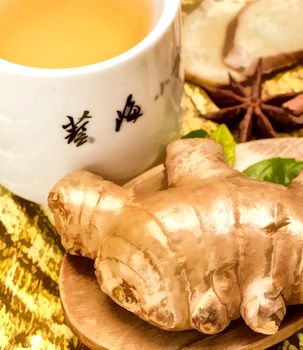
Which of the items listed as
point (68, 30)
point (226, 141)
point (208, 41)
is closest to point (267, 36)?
point (208, 41)

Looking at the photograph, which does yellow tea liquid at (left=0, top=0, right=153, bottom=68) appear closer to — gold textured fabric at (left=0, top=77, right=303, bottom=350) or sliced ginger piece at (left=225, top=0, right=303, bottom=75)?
gold textured fabric at (left=0, top=77, right=303, bottom=350)

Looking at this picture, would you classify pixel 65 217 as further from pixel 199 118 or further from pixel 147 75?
pixel 199 118

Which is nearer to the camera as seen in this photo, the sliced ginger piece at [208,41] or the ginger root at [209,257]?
the ginger root at [209,257]

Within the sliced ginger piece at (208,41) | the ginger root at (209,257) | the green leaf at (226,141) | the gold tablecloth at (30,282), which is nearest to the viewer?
the ginger root at (209,257)

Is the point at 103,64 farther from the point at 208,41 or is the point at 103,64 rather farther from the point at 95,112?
the point at 208,41

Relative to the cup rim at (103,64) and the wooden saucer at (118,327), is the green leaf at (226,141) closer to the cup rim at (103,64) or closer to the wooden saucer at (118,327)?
the wooden saucer at (118,327)

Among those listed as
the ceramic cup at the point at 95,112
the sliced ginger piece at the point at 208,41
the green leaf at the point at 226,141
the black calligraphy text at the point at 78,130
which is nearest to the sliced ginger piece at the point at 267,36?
the sliced ginger piece at the point at 208,41
